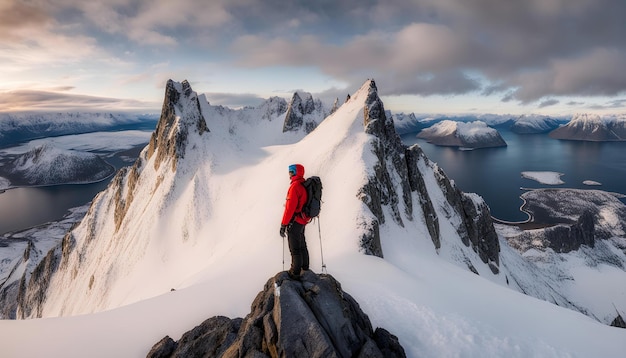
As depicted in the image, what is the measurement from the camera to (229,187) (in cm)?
5428

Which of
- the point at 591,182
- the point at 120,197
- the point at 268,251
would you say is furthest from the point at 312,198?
the point at 591,182

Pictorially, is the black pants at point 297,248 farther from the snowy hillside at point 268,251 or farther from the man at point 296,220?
the snowy hillside at point 268,251

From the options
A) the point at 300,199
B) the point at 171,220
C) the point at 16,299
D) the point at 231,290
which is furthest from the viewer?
the point at 16,299

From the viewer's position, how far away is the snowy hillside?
33.4 ft

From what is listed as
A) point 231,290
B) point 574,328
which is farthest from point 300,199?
point 574,328

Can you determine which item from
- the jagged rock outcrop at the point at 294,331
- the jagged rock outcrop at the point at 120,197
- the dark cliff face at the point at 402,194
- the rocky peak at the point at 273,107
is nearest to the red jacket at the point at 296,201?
the jagged rock outcrop at the point at 294,331

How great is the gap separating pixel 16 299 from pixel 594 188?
838 ft

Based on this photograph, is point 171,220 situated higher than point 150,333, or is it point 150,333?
point 150,333

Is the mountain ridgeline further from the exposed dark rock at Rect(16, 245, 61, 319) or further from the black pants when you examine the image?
the black pants

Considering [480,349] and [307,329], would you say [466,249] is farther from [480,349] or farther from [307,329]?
[307,329]

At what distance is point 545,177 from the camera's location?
621 ft

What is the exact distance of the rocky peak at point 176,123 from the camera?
6512 cm

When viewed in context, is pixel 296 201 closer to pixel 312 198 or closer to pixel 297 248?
pixel 312 198

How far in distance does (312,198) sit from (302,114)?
127 meters
